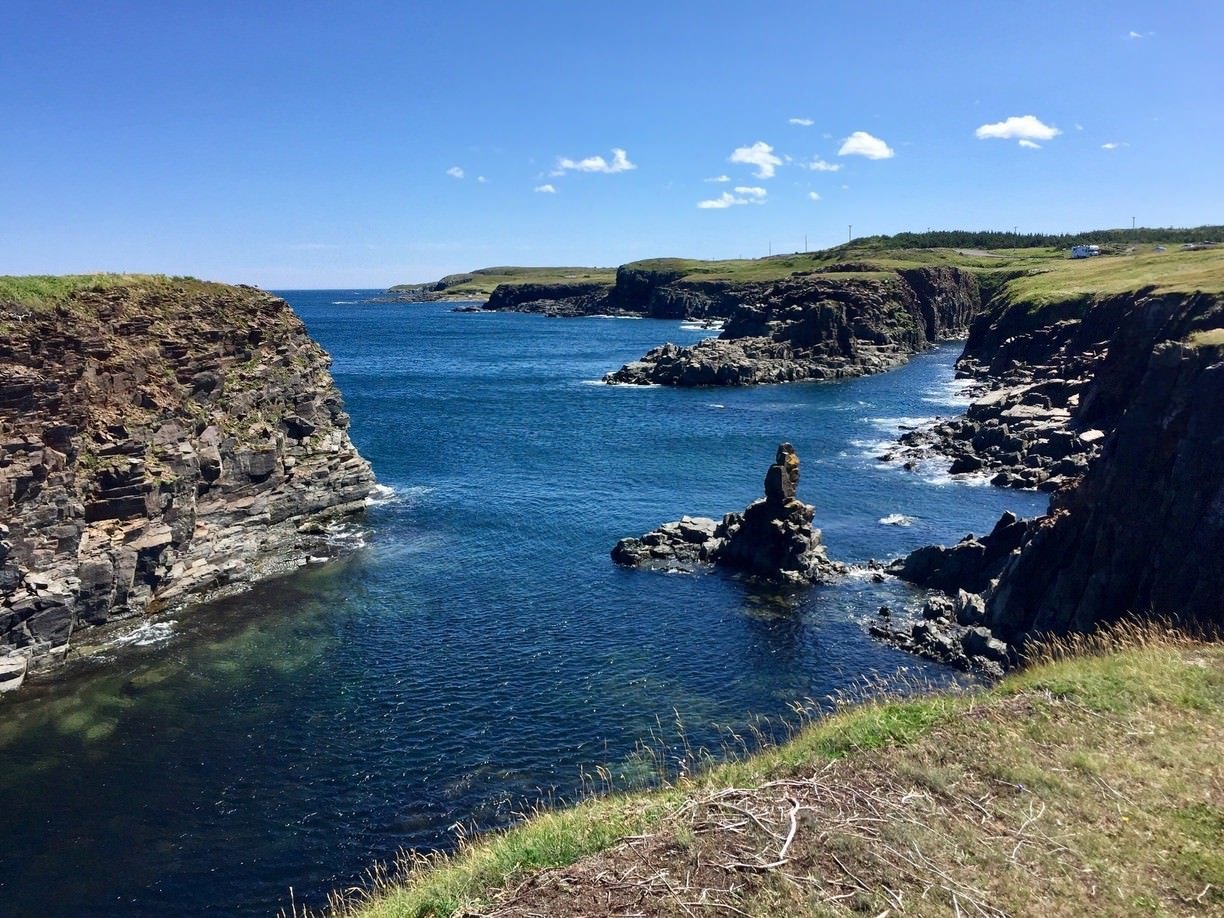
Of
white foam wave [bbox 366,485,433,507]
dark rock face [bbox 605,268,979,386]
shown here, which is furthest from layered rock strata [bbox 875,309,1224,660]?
dark rock face [bbox 605,268,979,386]

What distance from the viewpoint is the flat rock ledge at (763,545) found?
191 ft

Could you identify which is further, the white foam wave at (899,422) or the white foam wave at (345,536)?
the white foam wave at (899,422)

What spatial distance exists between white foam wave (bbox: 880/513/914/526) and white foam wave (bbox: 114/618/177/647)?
5154 centimetres

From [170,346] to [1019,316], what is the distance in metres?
130

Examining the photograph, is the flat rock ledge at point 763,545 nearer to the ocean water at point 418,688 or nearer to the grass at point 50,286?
the ocean water at point 418,688

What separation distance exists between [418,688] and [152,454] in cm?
2616

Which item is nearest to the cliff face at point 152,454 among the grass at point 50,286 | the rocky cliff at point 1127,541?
the grass at point 50,286

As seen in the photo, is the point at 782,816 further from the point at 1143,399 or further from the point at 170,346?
the point at 170,346

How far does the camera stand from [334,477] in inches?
2820

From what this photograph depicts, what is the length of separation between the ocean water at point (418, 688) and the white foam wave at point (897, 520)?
0.77 ft

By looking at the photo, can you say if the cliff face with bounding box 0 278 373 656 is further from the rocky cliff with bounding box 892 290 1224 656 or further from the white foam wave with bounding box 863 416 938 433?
the white foam wave with bounding box 863 416 938 433

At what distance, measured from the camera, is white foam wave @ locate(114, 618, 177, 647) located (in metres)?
47.9

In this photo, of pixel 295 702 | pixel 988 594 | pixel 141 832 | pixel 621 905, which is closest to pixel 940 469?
pixel 988 594

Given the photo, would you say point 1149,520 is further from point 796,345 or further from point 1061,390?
point 796,345
